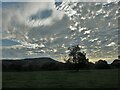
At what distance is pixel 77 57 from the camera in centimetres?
267

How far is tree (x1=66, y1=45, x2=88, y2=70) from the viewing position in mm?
2645

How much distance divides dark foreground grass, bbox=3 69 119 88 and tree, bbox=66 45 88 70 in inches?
3.7

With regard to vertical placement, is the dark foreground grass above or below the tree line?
below

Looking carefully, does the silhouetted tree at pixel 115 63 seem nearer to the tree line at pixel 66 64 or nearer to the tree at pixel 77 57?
the tree line at pixel 66 64

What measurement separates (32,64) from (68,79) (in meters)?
0.51

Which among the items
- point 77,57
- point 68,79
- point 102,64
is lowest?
point 68,79

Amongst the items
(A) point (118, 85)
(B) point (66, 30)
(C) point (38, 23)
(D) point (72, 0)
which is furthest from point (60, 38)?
(A) point (118, 85)

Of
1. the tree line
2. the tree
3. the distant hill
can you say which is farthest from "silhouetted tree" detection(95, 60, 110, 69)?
the distant hill

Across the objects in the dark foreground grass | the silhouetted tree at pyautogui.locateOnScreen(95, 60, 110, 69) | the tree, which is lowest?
the dark foreground grass

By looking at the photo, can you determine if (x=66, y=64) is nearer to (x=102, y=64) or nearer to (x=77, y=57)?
(x=77, y=57)

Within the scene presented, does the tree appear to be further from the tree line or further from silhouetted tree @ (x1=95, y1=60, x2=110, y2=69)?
silhouetted tree @ (x1=95, y1=60, x2=110, y2=69)

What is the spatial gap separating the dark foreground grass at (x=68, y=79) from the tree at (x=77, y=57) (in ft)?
0.31

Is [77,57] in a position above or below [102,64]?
above

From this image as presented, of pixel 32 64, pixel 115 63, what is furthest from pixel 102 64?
pixel 32 64
